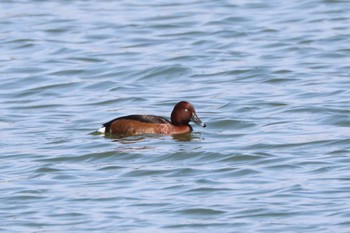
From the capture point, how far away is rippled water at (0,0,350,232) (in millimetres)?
10719

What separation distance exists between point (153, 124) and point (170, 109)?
169 cm

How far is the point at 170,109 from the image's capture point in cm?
1595

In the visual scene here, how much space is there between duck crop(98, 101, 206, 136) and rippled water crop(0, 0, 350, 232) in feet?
0.40

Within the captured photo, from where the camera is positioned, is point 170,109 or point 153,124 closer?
point 153,124

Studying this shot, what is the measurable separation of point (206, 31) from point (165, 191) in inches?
435

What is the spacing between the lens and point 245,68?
18.4 meters

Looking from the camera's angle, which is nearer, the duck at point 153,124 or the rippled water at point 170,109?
the rippled water at point 170,109

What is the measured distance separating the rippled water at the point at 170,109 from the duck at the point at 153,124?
121 mm

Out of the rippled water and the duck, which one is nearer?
the rippled water

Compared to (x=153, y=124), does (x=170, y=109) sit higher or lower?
lower

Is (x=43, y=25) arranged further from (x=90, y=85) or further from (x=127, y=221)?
(x=127, y=221)

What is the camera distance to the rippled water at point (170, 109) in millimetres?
10719

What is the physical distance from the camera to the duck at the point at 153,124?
1425 centimetres

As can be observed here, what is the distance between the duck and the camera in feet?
46.8
